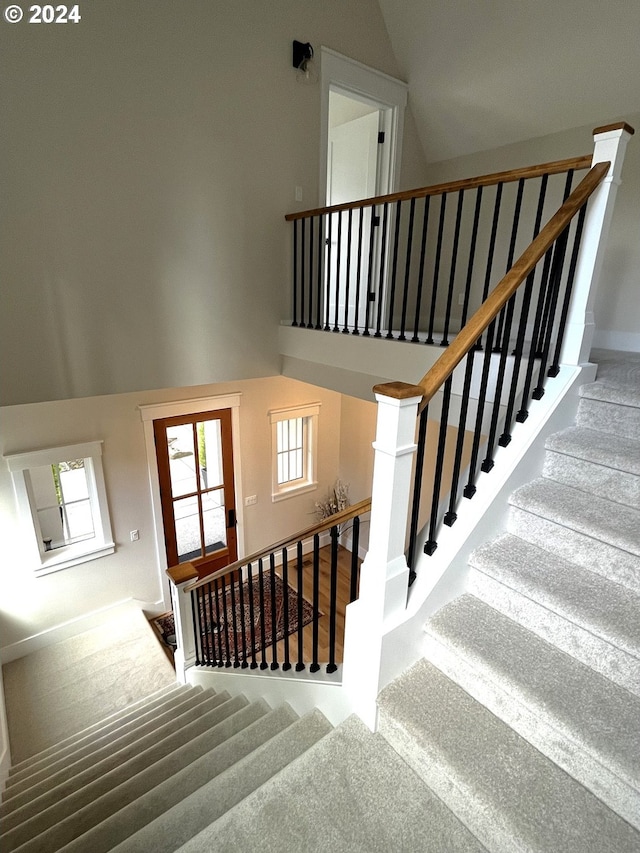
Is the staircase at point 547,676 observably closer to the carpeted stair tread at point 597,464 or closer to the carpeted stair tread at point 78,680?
the carpeted stair tread at point 597,464

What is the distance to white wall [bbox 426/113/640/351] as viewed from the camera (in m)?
3.26

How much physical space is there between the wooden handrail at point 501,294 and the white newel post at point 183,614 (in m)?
2.29

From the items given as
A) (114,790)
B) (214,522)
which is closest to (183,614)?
(114,790)

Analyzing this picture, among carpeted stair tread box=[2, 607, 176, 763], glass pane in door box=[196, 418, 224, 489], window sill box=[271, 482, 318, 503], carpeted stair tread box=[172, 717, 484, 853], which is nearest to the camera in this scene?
carpeted stair tread box=[172, 717, 484, 853]

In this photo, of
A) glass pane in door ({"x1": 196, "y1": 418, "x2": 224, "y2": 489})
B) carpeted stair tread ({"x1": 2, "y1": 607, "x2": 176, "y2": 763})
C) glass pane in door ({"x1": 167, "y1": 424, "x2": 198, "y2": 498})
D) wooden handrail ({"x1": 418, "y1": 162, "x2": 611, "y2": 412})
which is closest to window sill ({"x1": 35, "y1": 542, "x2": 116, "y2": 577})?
carpeted stair tread ({"x1": 2, "y1": 607, "x2": 176, "y2": 763})

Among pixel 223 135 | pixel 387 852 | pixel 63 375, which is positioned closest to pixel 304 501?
pixel 63 375

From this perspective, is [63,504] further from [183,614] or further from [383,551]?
[383,551]

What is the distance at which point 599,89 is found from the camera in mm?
3154

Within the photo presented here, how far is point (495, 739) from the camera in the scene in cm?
133

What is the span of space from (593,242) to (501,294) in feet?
2.31

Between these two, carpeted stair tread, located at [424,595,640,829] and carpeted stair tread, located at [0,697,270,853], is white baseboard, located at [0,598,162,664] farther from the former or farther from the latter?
carpeted stair tread, located at [424,595,640,829]

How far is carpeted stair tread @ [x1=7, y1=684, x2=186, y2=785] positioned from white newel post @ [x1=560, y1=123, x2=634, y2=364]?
336cm

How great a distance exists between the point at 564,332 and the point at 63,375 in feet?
9.39

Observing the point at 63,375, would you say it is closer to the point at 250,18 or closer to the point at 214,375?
the point at 214,375
